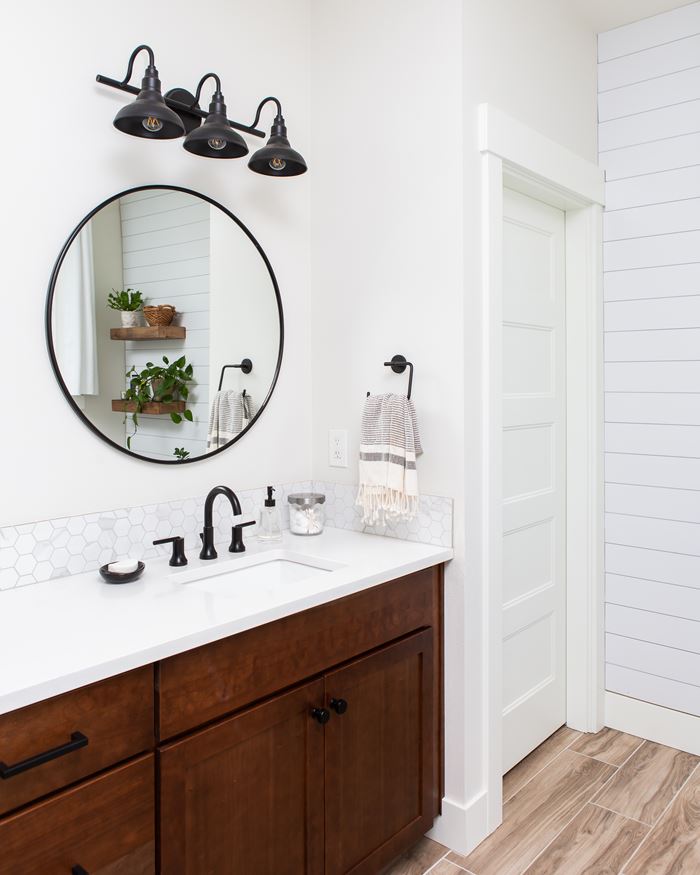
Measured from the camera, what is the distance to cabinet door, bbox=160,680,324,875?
127 cm

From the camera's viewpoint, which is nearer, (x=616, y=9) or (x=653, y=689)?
(x=616, y=9)

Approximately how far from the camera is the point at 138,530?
1.81 metres

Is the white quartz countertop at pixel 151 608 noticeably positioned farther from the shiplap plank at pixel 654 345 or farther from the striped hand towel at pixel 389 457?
the shiplap plank at pixel 654 345

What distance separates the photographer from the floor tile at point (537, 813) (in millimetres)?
1899

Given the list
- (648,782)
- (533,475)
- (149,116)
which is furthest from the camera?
(533,475)

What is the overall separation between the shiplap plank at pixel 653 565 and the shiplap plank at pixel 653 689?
0.38 m

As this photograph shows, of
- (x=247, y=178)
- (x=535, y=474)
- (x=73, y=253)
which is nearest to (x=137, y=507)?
(x=73, y=253)

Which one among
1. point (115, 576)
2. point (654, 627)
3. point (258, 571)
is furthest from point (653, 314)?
point (115, 576)

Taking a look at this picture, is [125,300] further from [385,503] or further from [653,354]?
[653,354]

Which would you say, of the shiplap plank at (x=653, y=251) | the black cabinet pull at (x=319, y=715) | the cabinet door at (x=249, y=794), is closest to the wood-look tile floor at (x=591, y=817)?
the cabinet door at (x=249, y=794)

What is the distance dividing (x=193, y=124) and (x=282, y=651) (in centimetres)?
142

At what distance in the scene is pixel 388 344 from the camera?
2.08 metres

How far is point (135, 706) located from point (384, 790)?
835 millimetres

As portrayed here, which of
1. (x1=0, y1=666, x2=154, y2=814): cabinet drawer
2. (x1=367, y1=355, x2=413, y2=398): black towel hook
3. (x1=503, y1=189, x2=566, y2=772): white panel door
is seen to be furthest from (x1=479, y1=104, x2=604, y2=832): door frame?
(x1=0, y1=666, x2=154, y2=814): cabinet drawer
